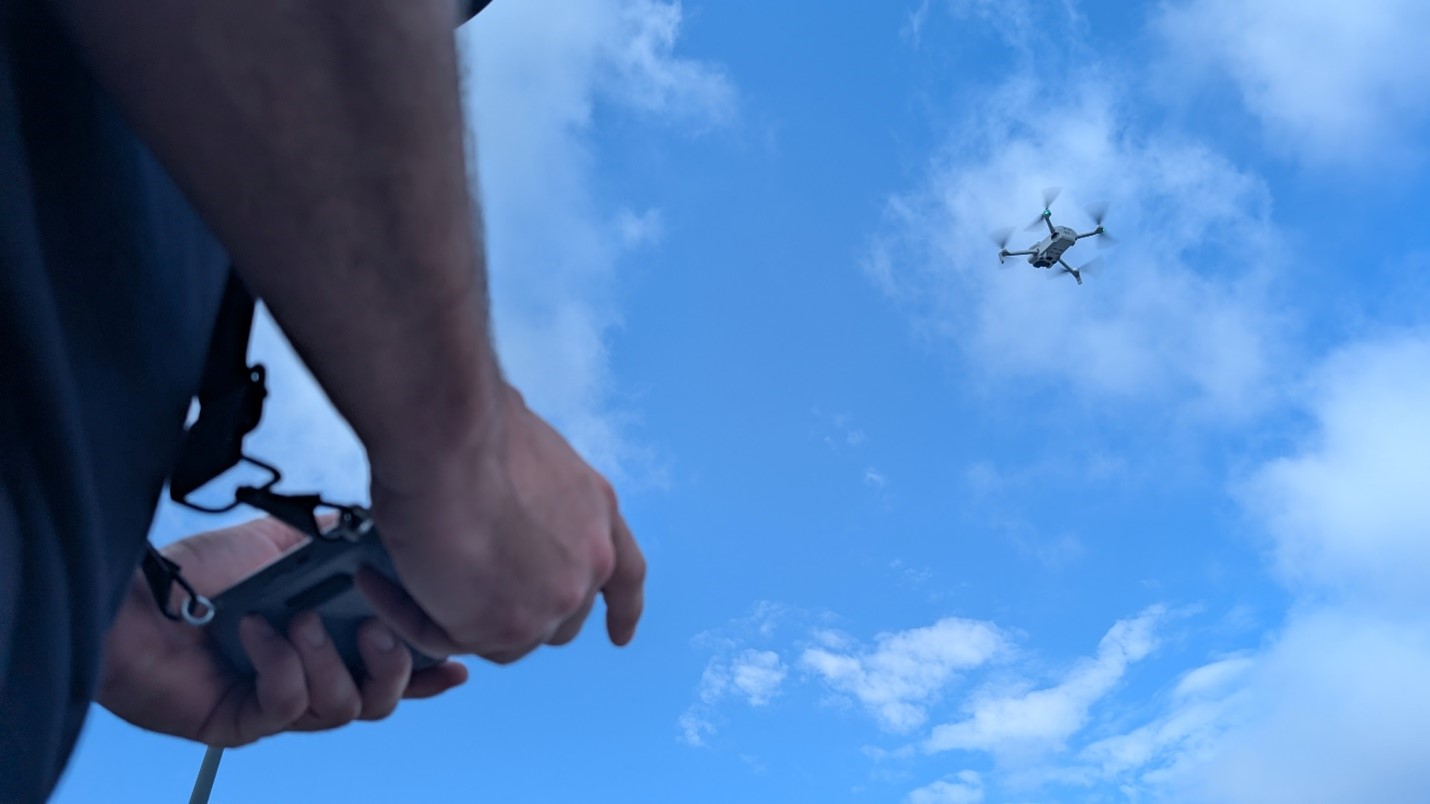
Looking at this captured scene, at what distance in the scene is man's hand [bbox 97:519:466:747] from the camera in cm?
230

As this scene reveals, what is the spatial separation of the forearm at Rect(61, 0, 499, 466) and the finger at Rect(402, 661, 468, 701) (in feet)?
3.93

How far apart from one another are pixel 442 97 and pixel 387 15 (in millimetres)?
139

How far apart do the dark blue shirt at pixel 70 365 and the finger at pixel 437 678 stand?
2.57 feet

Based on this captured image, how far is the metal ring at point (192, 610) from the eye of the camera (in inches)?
85.9

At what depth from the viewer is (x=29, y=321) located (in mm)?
1511

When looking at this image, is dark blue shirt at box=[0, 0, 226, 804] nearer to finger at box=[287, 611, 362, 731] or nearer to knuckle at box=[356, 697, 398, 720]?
finger at box=[287, 611, 362, 731]

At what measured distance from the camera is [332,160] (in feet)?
4.45

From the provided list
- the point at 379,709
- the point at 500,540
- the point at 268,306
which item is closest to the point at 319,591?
the point at 379,709

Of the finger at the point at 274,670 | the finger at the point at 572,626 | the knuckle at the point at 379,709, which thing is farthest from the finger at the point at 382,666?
the finger at the point at 572,626

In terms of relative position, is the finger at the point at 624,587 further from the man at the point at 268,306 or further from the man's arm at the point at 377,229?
the man's arm at the point at 377,229

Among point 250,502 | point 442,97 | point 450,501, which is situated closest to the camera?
point 442,97

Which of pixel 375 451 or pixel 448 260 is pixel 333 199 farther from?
pixel 375 451

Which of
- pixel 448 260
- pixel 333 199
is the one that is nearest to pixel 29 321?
pixel 333 199

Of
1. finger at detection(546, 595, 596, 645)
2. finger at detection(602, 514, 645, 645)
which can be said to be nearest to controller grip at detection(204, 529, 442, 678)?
finger at detection(546, 595, 596, 645)
